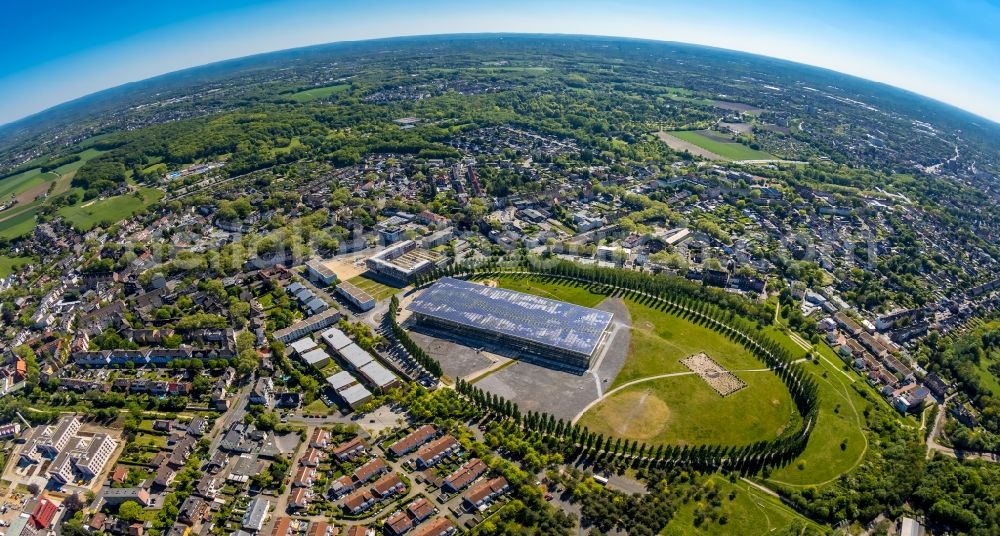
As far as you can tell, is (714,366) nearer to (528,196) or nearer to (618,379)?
(618,379)

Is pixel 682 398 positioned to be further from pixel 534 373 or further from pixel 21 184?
pixel 21 184

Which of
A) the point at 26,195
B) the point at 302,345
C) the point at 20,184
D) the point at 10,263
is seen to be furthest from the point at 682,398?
the point at 20,184

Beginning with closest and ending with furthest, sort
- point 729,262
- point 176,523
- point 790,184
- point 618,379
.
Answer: point 176,523 → point 618,379 → point 729,262 → point 790,184

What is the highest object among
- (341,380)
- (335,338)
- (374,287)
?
(374,287)

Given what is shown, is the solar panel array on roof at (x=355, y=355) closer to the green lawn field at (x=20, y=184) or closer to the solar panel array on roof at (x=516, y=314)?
the solar panel array on roof at (x=516, y=314)

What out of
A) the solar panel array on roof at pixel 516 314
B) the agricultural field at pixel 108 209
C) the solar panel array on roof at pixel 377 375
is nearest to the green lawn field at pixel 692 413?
the solar panel array on roof at pixel 516 314

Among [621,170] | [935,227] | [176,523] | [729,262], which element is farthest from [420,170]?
[935,227]
